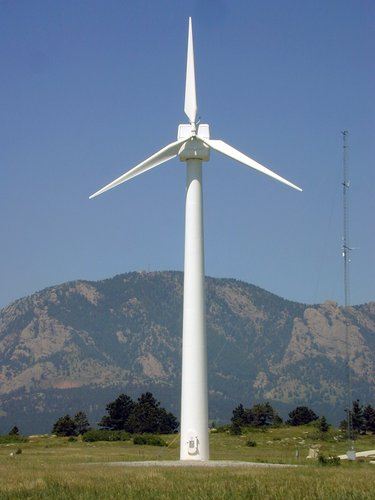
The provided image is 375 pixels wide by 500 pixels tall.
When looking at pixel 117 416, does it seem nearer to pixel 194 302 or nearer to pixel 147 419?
pixel 147 419

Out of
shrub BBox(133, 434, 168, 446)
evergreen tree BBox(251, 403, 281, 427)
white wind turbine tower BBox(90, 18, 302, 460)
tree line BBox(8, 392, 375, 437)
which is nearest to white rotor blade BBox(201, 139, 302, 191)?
white wind turbine tower BBox(90, 18, 302, 460)

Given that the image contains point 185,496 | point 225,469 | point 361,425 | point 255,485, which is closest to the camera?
point 185,496

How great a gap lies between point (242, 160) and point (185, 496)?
3189 cm

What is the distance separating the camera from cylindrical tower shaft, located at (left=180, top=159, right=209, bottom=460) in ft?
197

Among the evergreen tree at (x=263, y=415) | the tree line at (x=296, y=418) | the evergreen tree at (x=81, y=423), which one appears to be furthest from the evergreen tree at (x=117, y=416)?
the evergreen tree at (x=263, y=415)

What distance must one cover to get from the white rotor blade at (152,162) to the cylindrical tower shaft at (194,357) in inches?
191

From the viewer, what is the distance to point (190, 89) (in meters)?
64.9

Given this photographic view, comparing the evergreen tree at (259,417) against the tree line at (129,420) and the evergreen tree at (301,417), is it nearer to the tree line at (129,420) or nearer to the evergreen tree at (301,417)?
the evergreen tree at (301,417)

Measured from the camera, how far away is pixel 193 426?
60.3 meters

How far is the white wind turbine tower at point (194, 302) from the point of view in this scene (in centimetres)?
6016

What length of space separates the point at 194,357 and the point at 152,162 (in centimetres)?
1313

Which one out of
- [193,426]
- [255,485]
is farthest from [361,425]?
[255,485]

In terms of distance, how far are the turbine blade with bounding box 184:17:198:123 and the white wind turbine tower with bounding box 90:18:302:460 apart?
183 cm

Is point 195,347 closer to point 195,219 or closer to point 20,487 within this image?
point 195,219
